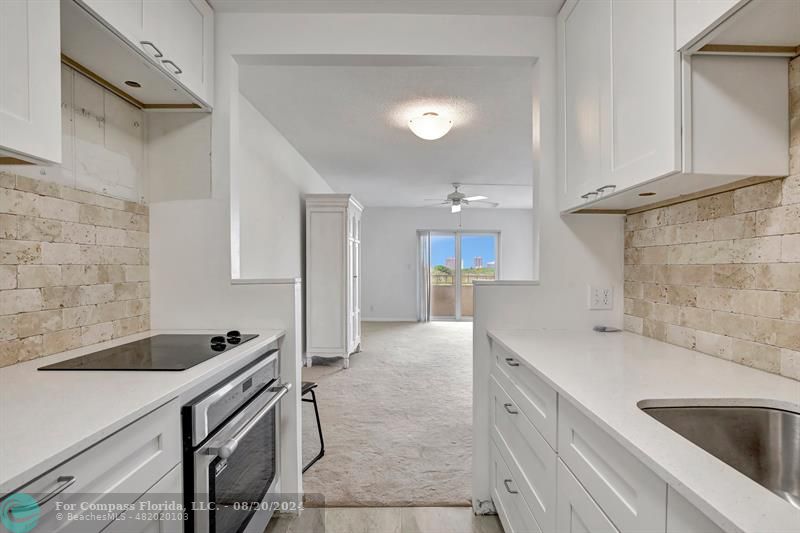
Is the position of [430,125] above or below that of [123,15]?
above

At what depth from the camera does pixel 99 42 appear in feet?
4.33

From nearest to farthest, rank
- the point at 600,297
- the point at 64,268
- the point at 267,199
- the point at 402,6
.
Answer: the point at 64,268 → the point at 402,6 → the point at 600,297 → the point at 267,199

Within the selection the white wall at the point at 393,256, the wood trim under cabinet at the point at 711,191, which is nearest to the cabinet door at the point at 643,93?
the wood trim under cabinet at the point at 711,191

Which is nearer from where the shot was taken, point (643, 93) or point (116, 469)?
point (116, 469)

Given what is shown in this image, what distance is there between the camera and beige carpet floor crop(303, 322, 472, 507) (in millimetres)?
2150

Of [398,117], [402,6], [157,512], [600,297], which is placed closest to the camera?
[157,512]

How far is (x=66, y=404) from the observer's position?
89cm

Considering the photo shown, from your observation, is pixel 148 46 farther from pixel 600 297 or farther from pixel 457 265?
pixel 457 265

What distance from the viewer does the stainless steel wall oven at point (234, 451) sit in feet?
3.51

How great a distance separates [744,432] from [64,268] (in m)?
2.16

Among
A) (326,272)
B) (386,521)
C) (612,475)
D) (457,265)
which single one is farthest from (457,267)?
(612,475)

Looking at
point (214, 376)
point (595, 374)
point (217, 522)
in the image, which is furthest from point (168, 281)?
point (595, 374)

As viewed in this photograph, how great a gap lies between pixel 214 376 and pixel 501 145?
12.8 feet

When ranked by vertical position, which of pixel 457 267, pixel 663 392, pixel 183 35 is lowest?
pixel 663 392
